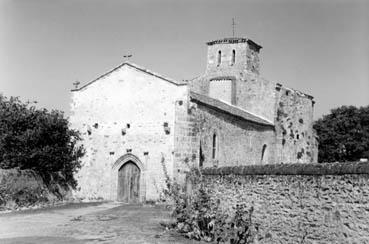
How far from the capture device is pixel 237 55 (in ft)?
120

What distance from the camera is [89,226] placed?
1625 cm

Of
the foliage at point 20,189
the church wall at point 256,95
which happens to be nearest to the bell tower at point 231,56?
the church wall at point 256,95

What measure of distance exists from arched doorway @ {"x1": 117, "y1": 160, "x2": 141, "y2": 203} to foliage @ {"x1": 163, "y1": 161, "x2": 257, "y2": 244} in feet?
31.2

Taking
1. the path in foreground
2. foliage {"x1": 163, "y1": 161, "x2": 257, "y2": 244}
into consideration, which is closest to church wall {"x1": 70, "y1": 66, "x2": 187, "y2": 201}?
the path in foreground

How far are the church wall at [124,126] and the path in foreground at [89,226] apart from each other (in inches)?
132

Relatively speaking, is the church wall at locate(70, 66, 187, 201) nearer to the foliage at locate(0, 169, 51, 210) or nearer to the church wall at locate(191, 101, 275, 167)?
the church wall at locate(191, 101, 275, 167)

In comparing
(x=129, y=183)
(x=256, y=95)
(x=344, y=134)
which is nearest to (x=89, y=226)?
(x=129, y=183)

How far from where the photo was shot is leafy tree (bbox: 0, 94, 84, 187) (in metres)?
24.0

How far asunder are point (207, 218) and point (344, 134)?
42.9 metres

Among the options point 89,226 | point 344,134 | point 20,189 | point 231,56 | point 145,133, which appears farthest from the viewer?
point 344,134

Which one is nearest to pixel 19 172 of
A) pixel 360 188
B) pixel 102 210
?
pixel 102 210

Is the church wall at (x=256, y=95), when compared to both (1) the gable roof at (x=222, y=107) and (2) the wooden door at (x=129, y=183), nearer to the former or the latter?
(1) the gable roof at (x=222, y=107)

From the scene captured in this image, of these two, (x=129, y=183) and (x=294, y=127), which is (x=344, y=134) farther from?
(x=129, y=183)

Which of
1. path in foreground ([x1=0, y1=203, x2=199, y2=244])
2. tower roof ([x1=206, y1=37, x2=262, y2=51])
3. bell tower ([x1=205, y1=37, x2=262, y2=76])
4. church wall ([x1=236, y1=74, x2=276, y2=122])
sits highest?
tower roof ([x1=206, y1=37, x2=262, y2=51])
